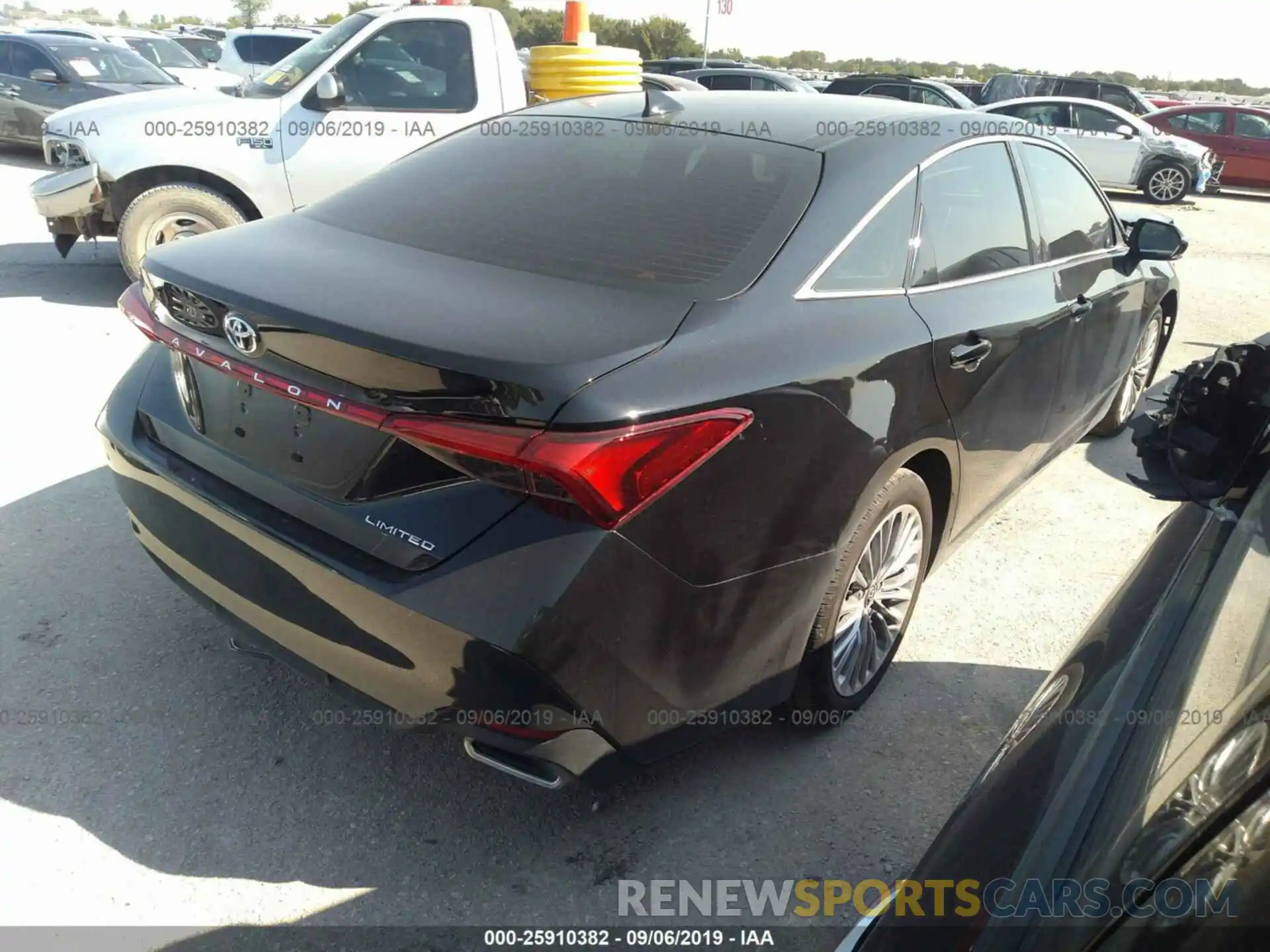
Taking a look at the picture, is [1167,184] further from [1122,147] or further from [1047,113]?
[1047,113]

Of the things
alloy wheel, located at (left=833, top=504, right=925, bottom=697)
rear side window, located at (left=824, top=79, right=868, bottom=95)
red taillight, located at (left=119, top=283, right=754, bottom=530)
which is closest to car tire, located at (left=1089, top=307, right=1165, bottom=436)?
alloy wheel, located at (left=833, top=504, right=925, bottom=697)

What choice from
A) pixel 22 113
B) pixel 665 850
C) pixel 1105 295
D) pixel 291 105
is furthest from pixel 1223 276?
pixel 22 113

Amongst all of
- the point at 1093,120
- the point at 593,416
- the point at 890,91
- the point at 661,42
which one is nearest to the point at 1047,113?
the point at 1093,120

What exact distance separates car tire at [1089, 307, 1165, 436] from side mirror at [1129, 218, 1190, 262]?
658 mm

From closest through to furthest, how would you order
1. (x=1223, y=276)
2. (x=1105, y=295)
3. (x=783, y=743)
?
(x=783, y=743)
(x=1105, y=295)
(x=1223, y=276)

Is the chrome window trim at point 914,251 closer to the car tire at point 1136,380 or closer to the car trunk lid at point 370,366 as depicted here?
the car trunk lid at point 370,366

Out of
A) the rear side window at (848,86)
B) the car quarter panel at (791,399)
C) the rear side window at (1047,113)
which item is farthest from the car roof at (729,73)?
the car quarter panel at (791,399)

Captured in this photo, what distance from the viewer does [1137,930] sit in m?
0.93

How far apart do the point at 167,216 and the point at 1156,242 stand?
19.0 ft

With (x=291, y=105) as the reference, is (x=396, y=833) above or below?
below

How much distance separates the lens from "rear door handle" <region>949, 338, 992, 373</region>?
280cm

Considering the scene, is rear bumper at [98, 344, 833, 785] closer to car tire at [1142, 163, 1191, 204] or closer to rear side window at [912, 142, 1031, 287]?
rear side window at [912, 142, 1031, 287]

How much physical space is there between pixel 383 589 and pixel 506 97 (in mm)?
5692

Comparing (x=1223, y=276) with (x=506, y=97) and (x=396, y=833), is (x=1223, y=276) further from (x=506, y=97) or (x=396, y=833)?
(x=396, y=833)
